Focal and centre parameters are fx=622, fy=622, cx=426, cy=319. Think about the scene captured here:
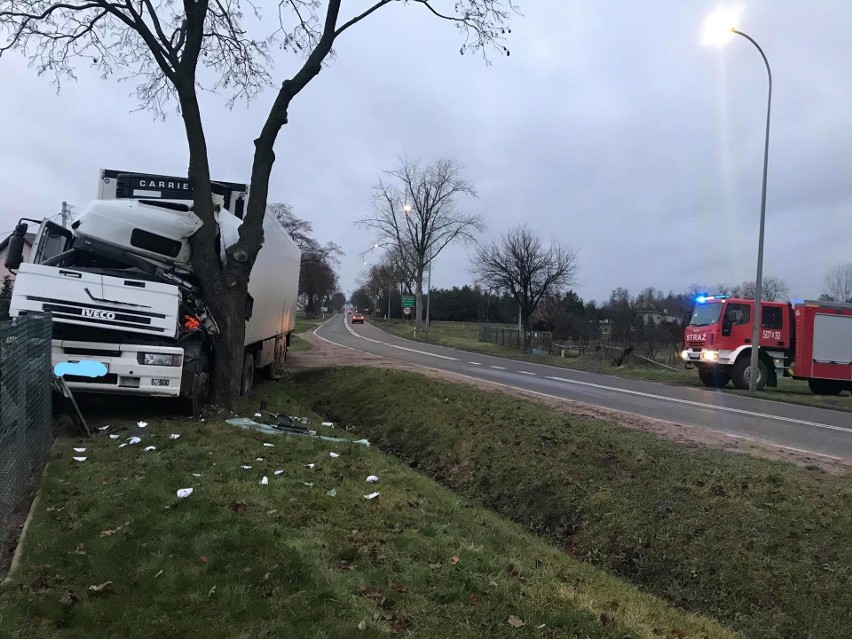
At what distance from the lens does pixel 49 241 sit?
9227 mm

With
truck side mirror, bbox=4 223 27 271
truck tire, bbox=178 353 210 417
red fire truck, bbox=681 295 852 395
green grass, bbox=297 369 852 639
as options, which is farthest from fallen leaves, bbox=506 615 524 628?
red fire truck, bbox=681 295 852 395

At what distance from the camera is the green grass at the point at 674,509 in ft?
14.9

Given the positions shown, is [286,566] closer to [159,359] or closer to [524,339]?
[159,359]

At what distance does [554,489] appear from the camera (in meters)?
6.77

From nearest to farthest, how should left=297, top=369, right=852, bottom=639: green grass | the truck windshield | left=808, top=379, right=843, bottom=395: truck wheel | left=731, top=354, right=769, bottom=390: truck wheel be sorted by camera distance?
left=297, top=369, right=852, bottom=639: green grass
left=731, top=354, right=769, bottom=390: truck wheel
the truck windshield
left=808, top=379, right=843, bottom=395: truck wheel

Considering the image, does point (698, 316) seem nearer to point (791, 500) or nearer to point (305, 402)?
point (305, 402)

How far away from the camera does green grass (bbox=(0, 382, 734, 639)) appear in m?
3.59

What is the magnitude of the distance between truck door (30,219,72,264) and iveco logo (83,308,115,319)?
177 cm

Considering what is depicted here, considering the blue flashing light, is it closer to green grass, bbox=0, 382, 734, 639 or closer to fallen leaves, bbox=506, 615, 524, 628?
green grass, bbox=0, 382, 734, 639

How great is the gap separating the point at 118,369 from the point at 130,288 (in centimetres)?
106

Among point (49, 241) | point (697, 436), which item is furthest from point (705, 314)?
point (49, 241)

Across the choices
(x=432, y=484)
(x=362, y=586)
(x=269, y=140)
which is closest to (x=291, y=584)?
(x=362, y=586)

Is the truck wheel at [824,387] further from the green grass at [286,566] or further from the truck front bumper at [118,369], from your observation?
the truck front bumper at [118,369]

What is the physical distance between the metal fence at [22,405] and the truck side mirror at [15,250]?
2.13m
